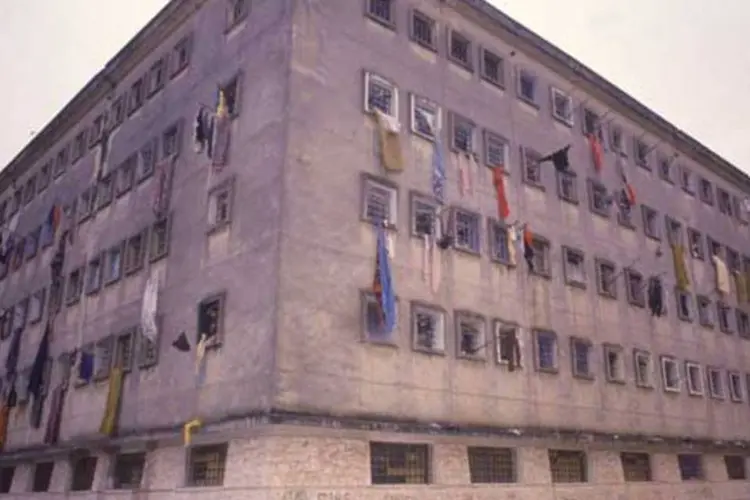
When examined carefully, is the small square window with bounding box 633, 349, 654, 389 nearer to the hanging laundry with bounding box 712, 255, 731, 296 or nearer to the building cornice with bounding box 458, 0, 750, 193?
the hanging laundry with bounding box 712, 255, 731, 296

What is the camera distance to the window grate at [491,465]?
2119 cm

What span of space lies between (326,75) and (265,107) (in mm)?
2135

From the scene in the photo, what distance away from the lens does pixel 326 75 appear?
21344 millimetres

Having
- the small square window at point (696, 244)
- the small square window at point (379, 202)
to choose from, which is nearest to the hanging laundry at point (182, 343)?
the small square window at point (379, 202)

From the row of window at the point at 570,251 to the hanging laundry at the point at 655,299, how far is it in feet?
0.49

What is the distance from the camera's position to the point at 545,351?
24953mm

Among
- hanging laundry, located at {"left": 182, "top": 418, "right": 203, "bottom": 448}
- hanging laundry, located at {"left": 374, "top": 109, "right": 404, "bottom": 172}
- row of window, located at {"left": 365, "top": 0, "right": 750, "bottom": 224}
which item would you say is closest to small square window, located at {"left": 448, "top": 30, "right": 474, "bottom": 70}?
row of window, located at {"left": 365, "top": 0, "right": 750, "bottom": 224}

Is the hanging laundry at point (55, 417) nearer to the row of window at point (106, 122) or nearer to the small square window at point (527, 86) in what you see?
the row of window at point (106, 122)

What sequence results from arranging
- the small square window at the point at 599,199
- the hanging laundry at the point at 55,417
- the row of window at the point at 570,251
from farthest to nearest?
the small square window at the point at 599,199 → the hanging laundry at the point at 55,417 → the row of window at the point at 570,251

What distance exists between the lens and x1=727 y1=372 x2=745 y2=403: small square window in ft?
110

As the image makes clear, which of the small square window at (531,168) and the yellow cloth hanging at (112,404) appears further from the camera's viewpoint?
the small square window at (531,168)

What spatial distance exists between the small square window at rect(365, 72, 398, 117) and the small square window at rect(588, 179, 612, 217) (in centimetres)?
1079

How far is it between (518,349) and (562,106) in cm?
1212

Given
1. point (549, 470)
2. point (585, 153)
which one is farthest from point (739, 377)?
point (549, 470)
